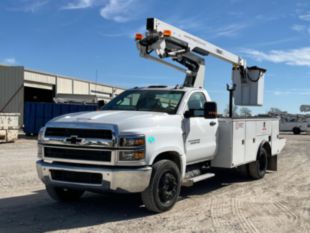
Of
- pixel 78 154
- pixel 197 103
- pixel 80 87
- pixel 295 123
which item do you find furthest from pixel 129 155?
pixel 295 123

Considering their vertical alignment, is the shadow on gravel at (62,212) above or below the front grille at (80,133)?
below

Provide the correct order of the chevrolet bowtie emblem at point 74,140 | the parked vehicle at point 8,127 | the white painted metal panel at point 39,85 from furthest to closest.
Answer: the white painted metal panel at point 39,85 < the parked vehicle at point 8,127 < the chevrolet bowtie emblem at point 74,140

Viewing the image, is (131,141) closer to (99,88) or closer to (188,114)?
(188,114)

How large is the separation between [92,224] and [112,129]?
1.48m

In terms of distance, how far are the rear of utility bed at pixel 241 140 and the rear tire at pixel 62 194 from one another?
3.05m

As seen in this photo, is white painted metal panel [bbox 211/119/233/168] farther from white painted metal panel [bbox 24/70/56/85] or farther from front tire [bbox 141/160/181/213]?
white painted metal panel [bbox 24/70/56/85]

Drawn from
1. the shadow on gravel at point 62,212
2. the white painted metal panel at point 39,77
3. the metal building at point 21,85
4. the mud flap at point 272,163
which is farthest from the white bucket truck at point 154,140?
the white painted metal panel at point 39,77

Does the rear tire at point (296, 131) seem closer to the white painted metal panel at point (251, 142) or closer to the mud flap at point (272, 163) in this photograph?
the mud flap at point (272, 163)

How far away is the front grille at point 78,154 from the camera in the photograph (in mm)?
6816

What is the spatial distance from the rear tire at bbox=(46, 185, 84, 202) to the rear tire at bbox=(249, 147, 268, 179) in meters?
4.78

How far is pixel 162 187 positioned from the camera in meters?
7.34

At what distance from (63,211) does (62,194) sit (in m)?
0.63

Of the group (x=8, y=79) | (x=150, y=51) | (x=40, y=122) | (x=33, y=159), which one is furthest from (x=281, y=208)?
(x=8, y=79)

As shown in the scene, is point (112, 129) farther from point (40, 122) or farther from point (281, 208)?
point (40, 122)
